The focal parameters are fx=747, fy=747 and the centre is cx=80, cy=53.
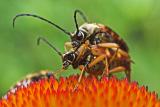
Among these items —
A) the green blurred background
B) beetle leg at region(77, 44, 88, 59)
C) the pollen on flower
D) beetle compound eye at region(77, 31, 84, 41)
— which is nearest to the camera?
the pollen on flower

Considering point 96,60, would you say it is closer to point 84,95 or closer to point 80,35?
point 80,35

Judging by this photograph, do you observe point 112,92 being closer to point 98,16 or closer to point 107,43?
point 107,43

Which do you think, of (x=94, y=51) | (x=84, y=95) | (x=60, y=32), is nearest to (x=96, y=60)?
(x=94, y=51)

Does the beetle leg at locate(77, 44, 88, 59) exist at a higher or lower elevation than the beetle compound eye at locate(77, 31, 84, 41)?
lower

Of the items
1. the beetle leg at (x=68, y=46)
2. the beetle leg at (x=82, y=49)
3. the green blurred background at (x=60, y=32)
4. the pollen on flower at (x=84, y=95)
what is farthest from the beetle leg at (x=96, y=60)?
the green blurred background at (x=60, y=32)

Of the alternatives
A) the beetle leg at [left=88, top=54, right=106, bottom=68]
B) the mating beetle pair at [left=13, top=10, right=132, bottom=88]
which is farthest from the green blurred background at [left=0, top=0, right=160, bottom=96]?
the beetle leg at [left=88, top=54, right=106, bottom=68]

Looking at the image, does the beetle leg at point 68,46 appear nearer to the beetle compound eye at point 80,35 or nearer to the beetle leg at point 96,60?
the beetle compound eye at point 80,35

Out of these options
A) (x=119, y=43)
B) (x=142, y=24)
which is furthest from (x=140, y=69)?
(x=119, y=43)

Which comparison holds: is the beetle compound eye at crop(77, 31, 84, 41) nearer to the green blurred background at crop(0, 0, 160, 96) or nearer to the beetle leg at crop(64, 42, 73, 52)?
the beetle leg at crop(64, 42, 73, 52)
